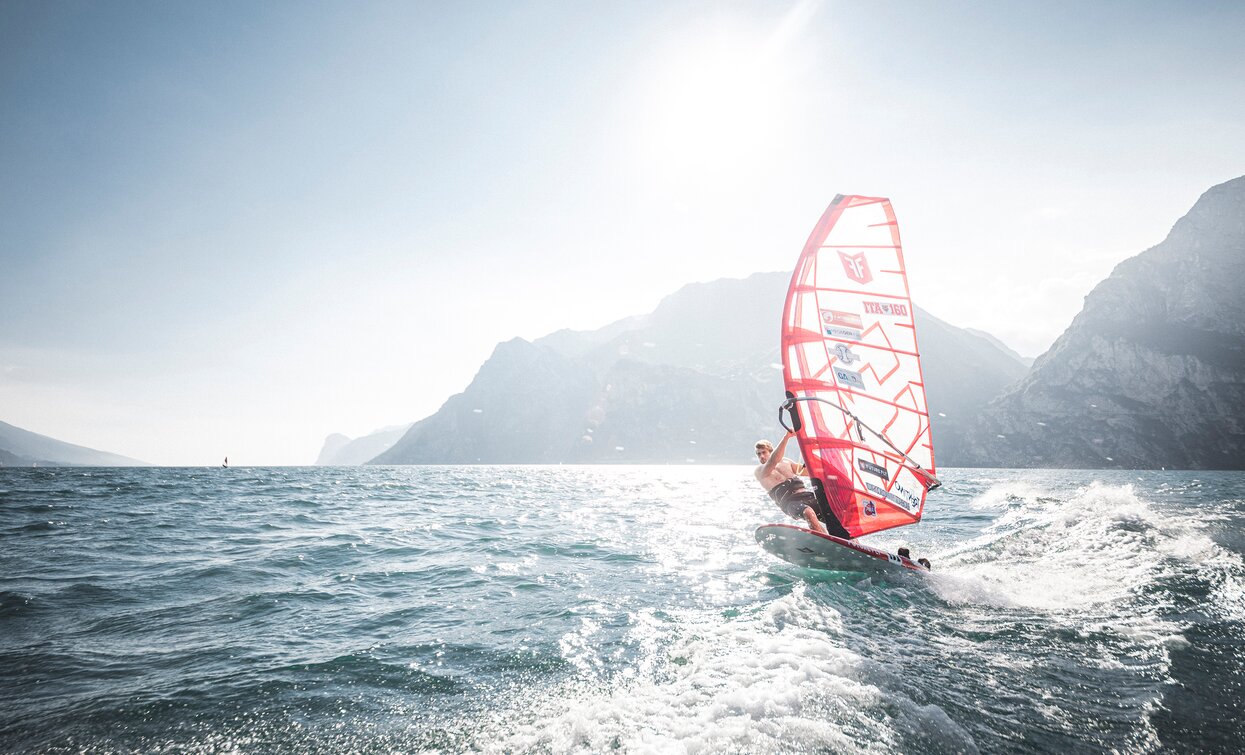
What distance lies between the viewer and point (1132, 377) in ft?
423

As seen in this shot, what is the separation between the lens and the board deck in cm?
976

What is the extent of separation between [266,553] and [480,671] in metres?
9.65

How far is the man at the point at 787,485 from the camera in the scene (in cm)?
1085

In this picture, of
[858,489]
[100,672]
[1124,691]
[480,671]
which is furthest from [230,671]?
[858,489]

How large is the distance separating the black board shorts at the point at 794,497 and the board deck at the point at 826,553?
0.82 metres

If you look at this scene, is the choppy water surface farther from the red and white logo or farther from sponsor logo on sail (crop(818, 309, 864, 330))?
the red and white logo

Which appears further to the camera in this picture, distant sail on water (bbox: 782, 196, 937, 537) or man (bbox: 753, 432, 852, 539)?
man (bbox: 753, 432, 852, 539)

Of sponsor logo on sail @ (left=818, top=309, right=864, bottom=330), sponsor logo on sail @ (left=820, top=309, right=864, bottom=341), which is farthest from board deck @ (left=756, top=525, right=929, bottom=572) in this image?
sponsor logo on sail @ (left=818, top=309, right=864, bottom=330)

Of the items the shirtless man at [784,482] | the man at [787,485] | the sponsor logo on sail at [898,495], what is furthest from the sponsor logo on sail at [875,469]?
the shirtless man at [784,482]

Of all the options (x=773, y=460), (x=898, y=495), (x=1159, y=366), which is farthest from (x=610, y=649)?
(x=1159, y=366)

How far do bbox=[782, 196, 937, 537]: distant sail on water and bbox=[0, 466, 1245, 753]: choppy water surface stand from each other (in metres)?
2.74

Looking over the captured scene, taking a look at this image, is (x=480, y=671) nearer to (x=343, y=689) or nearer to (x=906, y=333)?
(x=343, y=689)

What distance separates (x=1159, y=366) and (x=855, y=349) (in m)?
182

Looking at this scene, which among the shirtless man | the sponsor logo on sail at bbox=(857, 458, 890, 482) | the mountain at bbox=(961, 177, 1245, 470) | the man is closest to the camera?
the sponsor logo on sail at bbox=(857, 458, 890, 482)
